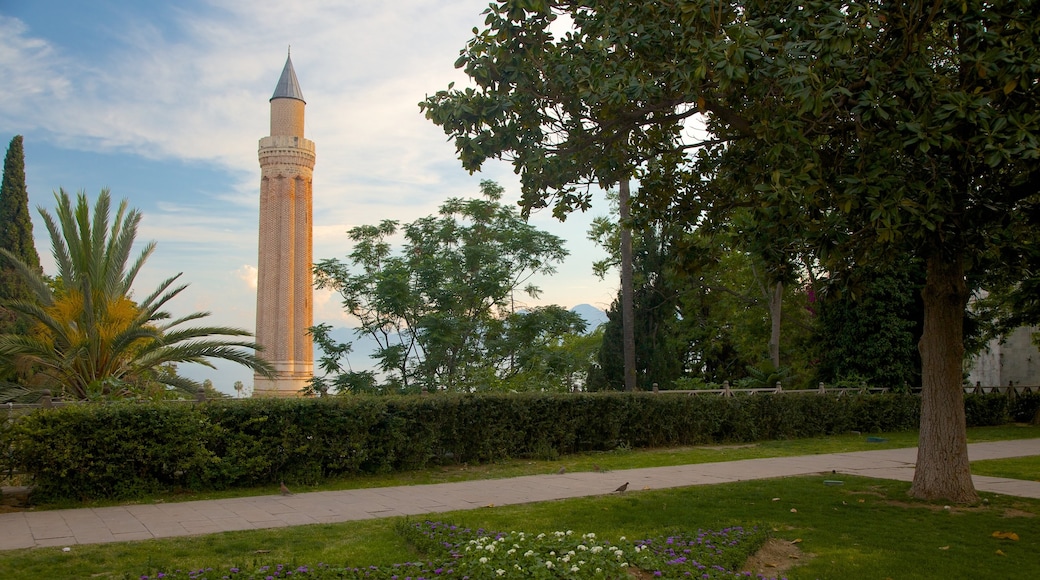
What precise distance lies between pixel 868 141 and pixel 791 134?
938mm

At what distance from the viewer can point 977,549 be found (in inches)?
283

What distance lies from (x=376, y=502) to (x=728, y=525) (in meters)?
4.33

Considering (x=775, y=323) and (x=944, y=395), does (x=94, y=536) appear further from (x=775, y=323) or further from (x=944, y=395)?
(x=775, y=323)

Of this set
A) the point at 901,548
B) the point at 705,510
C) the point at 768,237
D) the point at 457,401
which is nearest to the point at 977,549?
the point at 901,548

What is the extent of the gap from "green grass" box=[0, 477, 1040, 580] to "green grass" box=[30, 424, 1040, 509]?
2.74 meters

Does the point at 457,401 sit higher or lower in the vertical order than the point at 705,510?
higher

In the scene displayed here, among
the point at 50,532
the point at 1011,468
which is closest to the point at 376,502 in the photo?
the point at 50,532

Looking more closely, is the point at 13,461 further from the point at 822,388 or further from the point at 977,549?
the point at 822,388

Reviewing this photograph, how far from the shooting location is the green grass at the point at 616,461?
419 inches

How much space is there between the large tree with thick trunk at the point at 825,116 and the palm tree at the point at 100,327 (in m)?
7.77

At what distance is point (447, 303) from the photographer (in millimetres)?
22422

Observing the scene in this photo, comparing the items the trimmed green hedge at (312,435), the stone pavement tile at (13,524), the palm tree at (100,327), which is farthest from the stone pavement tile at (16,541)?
the palm tree at (100,327)

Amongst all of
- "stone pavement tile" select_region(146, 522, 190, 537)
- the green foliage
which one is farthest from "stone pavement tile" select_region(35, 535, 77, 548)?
the green foliage

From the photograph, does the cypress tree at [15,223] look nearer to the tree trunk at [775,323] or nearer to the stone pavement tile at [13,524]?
the stone pavement tile at [13,524]
